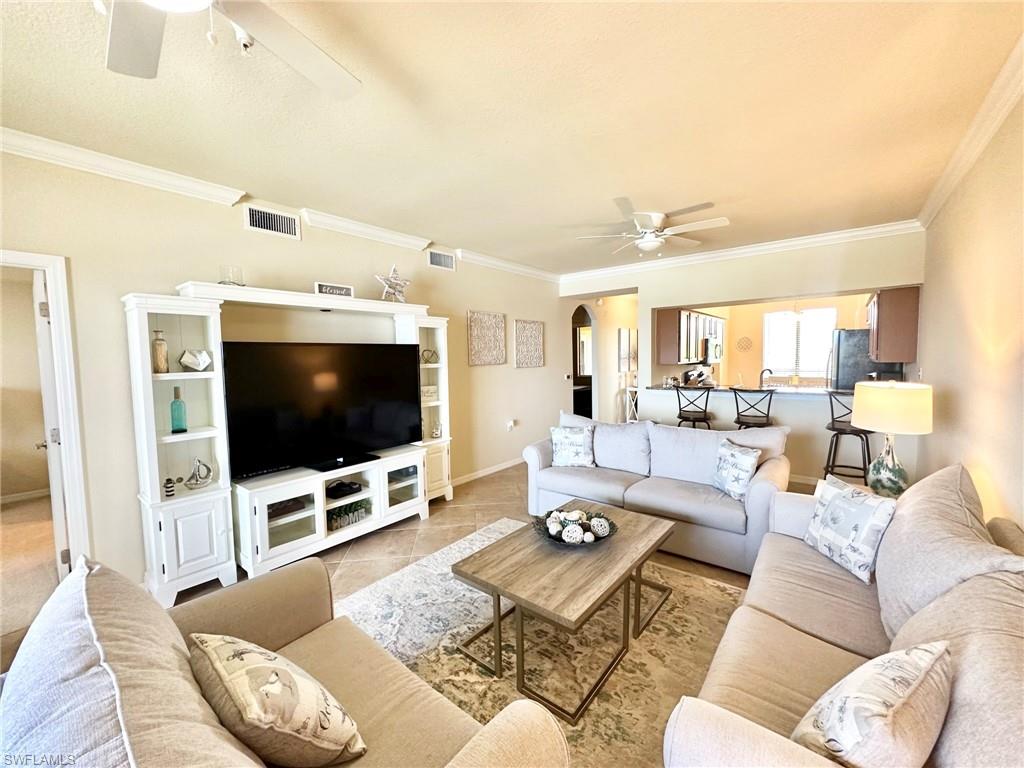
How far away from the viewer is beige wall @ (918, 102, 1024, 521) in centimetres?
188

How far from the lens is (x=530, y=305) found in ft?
19.0

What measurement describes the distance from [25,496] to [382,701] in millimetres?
5553

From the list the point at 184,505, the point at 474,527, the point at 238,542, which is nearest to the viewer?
the point at 184,505

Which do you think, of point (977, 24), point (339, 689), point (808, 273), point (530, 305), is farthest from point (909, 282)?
point (339, 689)

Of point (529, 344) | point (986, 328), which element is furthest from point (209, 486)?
point (986, 328)

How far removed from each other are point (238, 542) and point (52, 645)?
239 cm

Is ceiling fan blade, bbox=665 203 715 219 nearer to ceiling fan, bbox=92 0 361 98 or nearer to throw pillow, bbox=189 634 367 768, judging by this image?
ceiling fan, bbox=92 0 361 98

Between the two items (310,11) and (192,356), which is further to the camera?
(192,356)

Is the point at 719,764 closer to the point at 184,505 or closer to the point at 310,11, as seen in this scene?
the point at 310,11

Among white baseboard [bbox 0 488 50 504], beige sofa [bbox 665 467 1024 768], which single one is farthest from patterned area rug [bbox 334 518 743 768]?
white baseboard [bbox 0 488 50 504]

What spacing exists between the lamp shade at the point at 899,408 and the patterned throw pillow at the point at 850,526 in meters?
0.58

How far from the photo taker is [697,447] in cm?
331

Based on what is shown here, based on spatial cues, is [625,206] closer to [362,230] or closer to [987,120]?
[987,120]

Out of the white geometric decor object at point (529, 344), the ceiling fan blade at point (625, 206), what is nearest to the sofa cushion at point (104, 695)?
the ceiling fan blade at point (625, 206)
